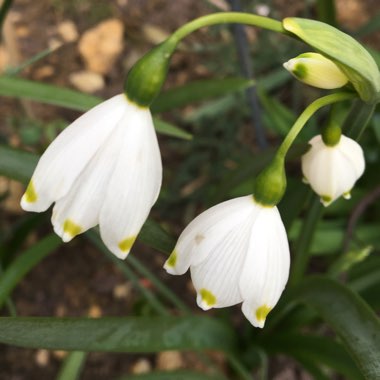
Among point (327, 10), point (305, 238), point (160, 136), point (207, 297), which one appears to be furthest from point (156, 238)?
point (160, 136)

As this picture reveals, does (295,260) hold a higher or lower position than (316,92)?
higher

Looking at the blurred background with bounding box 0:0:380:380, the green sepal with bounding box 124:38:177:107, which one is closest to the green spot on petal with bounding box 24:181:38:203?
the green sepal with bounding box 124:38:177:107

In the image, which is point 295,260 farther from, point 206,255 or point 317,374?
point 206,255

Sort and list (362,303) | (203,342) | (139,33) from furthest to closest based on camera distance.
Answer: (139,33)
(203,342)
(362,303)

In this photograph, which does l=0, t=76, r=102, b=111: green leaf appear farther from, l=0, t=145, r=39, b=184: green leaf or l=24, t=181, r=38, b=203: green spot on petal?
l=24, t=181, r=38, b=203: green spot on petal

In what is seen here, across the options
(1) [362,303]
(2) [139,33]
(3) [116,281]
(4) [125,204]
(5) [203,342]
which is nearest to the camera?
(4) [125,204]

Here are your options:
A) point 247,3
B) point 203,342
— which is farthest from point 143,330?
point 247,3
